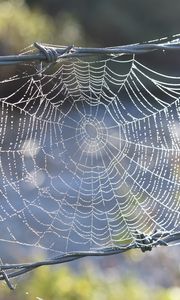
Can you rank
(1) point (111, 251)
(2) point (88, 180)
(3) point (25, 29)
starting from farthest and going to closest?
(3) point (25, 29) → (2) point (88, 180) → (1) point (111, 251)

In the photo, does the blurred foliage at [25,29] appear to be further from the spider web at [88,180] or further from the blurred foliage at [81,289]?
the blurred foliage at [81,289]

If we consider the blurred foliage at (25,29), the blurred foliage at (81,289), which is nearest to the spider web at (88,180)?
the blurred foliage at (81,289)

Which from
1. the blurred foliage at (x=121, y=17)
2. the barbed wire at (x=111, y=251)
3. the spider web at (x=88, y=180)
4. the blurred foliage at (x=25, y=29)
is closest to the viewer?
the barbed wire at (x=111, y=251)

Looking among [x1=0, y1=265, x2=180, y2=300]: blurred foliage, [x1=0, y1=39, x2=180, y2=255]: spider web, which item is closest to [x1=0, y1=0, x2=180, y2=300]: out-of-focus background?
[x1=0, y1=265, x2=180, y2=300]: blurred foliage

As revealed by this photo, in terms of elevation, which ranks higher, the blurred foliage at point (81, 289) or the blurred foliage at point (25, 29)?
the blurred foliage at point (25, 29)

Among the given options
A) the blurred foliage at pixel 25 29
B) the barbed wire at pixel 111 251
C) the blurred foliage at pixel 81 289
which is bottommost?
the blurred foliage at pixel 81 289

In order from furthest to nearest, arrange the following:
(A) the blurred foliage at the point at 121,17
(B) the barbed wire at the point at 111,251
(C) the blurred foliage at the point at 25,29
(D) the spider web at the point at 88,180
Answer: (A) the blurred foliage at the point at 121,17
(C) the blurred foliage at the point at 25,29
(D) the spider web at the point at 88,180
(B) the barbed wire at the point at 111,251

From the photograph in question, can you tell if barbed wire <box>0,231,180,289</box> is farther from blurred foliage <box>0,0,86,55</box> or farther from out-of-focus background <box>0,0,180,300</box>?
blurred foliage <box>0,0,86,55</box>

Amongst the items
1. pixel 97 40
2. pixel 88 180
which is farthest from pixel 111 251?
pixel 97 40

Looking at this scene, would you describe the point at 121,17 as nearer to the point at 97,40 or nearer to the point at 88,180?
the point at 97,40

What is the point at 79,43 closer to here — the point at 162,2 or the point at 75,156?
the point at 162,2
